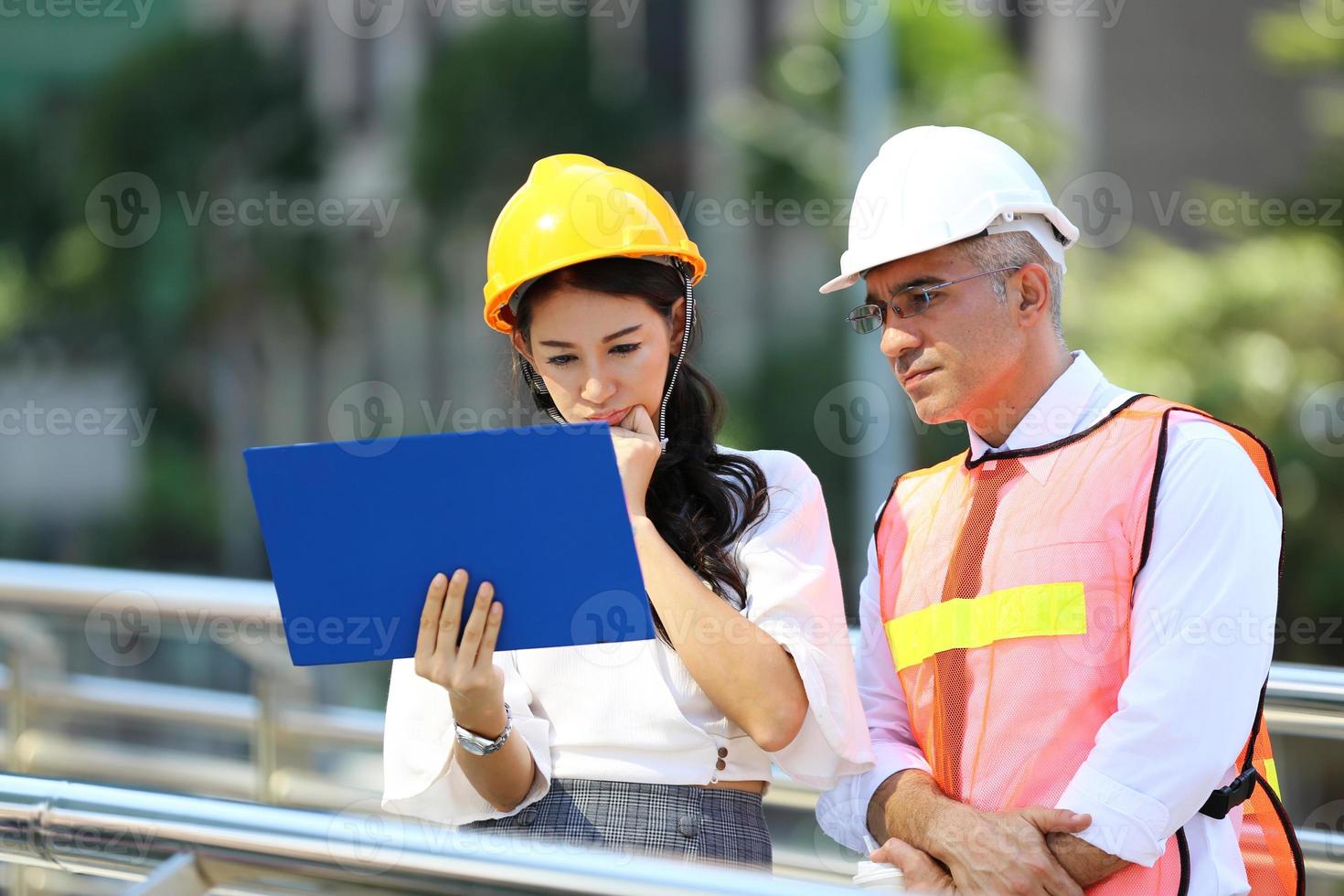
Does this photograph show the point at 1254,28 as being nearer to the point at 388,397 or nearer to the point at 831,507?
the point at 831,507

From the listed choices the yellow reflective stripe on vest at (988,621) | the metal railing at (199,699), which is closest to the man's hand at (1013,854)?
the yellow reflective stripe on vest at (988,621)

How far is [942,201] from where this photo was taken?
2.48 metres

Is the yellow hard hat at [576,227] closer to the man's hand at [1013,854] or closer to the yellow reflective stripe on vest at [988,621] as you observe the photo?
the yellow reflective stripe on vest at [988,621]

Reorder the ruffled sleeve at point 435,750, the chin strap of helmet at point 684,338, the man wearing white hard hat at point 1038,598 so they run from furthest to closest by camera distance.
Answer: the chin strap of helmet at point 684,338
the ruffled sleeve at point 435,750
the man wearing white hard hat at point 1038,598

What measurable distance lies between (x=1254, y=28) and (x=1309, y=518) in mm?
8905

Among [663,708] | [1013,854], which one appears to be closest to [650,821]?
[663,708]

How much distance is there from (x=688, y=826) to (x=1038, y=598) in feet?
2.15

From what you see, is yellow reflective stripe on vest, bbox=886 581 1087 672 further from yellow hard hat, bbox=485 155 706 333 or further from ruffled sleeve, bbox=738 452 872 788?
yellow hard hat, bbox=485 155 706 333

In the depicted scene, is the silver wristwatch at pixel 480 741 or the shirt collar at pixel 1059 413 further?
the shirt collar at pixel 1059 413

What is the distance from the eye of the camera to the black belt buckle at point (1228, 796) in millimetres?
2275

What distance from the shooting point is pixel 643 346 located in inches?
97.9

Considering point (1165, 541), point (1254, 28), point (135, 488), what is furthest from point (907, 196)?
point (135, 488)

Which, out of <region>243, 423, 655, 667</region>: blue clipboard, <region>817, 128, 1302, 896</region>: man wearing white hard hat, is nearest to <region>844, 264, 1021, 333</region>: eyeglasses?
<region>817, 128, 1302, 896</region>: man wearing white hard hat

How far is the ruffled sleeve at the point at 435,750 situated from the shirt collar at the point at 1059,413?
36.2 inches
